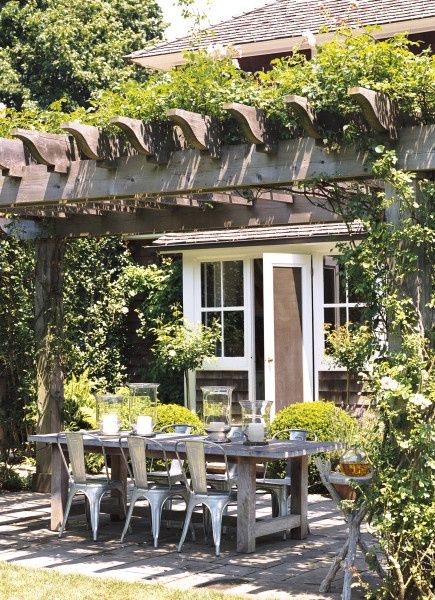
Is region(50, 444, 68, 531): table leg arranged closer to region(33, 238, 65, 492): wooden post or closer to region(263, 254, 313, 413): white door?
region(33, 238, 65, 492): wooden post

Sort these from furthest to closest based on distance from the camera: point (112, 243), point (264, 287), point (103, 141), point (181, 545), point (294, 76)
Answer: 1. point (112, 243)
2. point (264, 287)
3. point (181, 545)
4. point (103, 141)
5. point (294, 76)

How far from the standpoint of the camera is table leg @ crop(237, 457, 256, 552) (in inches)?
323

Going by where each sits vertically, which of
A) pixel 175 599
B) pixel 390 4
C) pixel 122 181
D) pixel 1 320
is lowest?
pixel 175 599

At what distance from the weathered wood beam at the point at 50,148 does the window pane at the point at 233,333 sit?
21.2 feet

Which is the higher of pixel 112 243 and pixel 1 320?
pixel 112 243

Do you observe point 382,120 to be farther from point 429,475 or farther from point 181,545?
point 181,545

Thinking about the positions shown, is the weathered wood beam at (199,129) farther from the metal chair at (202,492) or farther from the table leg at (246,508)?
the table leg at (246,508)

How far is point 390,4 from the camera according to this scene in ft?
45.5

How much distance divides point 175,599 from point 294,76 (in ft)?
10.8

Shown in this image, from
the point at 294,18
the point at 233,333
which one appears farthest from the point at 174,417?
the point at 294,18

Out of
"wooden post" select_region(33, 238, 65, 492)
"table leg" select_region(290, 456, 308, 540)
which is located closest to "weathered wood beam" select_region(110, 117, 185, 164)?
"table leg" select_region(290, 456, 308, 540)

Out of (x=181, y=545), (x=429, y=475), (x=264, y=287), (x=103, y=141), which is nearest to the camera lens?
(x=429, y=475)

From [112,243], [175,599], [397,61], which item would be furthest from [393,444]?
[112,243]

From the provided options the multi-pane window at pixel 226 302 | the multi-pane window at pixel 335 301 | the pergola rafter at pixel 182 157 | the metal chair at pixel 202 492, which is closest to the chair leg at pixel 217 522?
the metal chair at pixel 202 492
